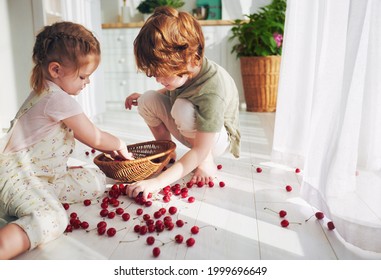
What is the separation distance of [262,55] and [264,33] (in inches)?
6.8

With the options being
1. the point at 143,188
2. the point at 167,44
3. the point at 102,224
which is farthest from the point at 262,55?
the point at 102,224

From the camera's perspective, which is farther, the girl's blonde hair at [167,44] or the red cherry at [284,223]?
the girl's blonde hair at [167,44]

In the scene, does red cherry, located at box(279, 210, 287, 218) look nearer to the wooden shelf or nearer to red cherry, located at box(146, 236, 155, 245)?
red cherry, located at box(146, 236, 155, 245)

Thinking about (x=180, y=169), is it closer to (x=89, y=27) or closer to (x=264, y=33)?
(x=89, y=27)

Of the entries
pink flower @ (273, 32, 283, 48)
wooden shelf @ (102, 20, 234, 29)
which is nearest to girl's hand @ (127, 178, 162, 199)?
pink flower @ (273, 32, 283, 48)

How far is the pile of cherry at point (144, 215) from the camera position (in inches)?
38.8

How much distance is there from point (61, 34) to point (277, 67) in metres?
2.33

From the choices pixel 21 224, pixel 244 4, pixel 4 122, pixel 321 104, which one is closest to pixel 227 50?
pixel 244 4

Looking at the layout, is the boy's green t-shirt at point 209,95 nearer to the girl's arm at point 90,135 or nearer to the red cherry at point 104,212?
the girl's arm at point 90,135

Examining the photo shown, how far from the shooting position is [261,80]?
3.19 m

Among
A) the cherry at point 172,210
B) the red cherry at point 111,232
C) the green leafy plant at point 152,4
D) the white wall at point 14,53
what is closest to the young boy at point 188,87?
the cherry at point 172,210

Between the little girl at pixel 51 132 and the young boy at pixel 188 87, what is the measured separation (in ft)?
0.59

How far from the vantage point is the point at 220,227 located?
40.7 inches
